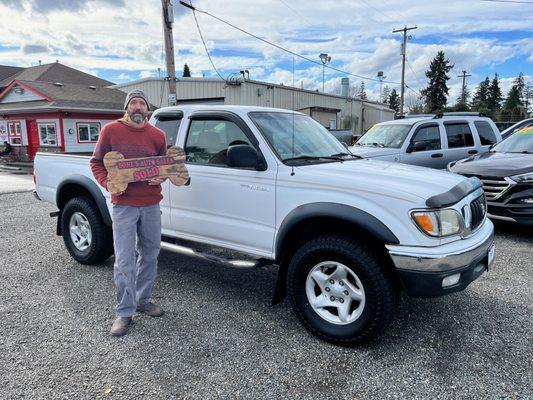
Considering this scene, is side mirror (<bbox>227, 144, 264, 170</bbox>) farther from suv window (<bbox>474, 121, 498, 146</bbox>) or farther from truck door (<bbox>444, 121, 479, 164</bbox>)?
suv window (<bbox>474, 121, 498, 146</bbox>)

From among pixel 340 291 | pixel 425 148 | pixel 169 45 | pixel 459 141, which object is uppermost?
pixel 169 45

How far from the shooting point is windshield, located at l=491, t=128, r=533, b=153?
7.05 meters

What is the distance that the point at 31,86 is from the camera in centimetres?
2305

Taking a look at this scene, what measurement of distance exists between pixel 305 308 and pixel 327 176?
1.09m

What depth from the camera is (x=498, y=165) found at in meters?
6.35

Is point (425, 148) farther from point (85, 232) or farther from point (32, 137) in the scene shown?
point (32, 137)

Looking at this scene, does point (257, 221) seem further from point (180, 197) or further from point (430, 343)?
point (430, 343)

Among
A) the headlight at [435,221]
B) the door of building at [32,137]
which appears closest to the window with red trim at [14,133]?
the door of building at [32,137]

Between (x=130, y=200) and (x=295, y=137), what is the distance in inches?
63.9

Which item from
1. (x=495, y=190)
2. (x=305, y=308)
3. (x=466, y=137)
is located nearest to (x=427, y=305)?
(x=305, y=308)

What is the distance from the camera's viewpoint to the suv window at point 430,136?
353 inches

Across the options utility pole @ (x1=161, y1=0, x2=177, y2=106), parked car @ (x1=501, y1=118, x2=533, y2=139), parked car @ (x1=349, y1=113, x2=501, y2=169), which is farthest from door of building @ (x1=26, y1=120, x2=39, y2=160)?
parked car @ (x1=501, y1=118, x2=533, y2=139)

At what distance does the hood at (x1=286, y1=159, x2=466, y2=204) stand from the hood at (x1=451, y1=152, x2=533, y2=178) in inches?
122

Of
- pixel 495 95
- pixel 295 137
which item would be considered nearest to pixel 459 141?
pixel 295 137
